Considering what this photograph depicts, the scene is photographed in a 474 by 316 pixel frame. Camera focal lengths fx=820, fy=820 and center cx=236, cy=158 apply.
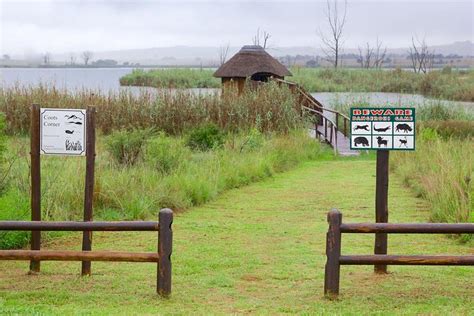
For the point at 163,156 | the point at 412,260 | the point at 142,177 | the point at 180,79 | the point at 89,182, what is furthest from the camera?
the point at 180,79

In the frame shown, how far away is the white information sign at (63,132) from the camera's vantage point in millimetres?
7977

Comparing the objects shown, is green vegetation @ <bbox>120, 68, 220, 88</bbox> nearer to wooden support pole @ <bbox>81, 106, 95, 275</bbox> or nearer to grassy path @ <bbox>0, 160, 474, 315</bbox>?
grassy path @ <bbox>0, 160, 474, 315</bbox>

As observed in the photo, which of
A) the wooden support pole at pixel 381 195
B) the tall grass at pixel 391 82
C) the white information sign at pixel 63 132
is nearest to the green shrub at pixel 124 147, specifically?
the white information sign at pixel 63 132

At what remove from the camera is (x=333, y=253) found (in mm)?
6934

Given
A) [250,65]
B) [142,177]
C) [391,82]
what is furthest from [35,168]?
[391,82]

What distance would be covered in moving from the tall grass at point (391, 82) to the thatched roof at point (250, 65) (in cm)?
1729

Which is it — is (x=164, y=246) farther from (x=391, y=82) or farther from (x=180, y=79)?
(x=180, y=79)

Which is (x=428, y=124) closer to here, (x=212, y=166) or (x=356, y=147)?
(x=212, y=166)

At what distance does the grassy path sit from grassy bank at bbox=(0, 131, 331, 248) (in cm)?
58

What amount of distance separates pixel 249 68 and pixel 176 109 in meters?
6.10

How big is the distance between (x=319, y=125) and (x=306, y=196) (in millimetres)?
12833

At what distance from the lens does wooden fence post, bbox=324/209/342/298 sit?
6898mm

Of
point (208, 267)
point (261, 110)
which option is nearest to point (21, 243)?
point (208, 267)

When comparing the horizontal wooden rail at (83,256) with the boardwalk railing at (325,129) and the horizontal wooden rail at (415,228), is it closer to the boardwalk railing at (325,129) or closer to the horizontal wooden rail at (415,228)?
the horizontal wooden rail at (415,228)
